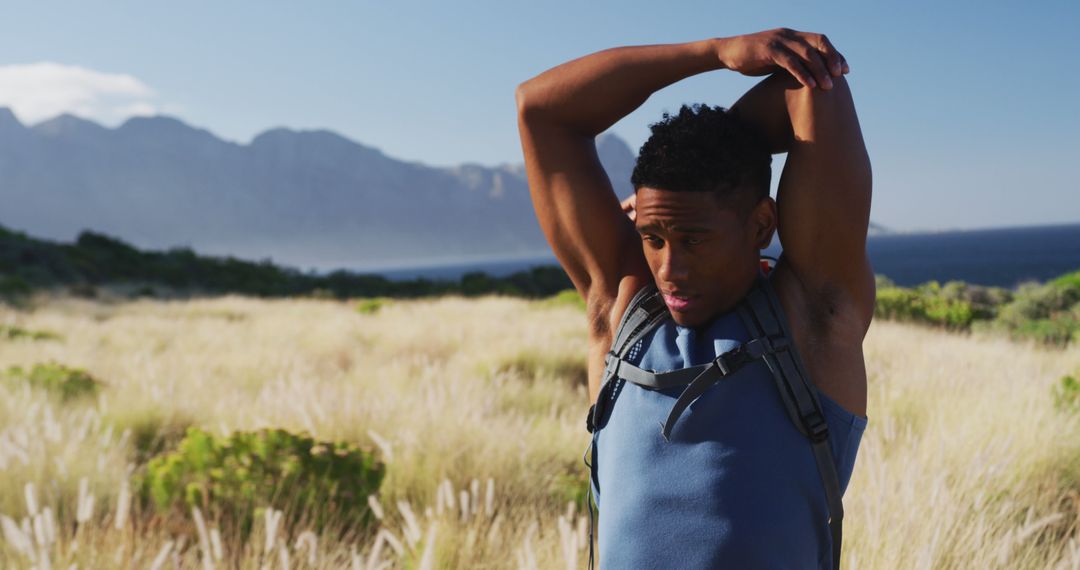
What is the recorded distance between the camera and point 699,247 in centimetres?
171

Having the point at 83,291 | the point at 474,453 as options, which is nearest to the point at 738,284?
the point at 474,453

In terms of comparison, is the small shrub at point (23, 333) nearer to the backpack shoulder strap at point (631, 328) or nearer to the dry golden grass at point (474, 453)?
the dry golden grass at point (474, 453)

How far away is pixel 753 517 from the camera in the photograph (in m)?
1.67

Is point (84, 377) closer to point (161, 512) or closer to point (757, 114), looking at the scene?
point (161, 512)

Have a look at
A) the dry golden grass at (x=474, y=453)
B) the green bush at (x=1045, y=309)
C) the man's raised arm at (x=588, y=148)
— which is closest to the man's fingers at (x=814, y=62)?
the man's raised arm at (x=588, y=148)

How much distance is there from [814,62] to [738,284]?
1.59 ft

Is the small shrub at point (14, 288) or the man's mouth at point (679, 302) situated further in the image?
the small shrub at point (14, 288)

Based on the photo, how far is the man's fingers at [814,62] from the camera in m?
1.60

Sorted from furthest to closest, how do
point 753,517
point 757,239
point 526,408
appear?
point 526,408 → point 757,239 → point 753,517

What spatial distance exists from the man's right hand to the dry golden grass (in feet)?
4.52

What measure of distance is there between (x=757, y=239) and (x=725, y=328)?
0.21 m

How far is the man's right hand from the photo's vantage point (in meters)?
1.60

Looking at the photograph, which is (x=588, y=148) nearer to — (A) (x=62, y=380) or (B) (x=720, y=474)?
(B) (x=720, y=474)

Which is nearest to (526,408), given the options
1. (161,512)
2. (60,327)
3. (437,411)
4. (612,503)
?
(437,411)
